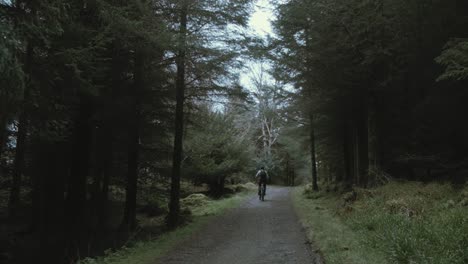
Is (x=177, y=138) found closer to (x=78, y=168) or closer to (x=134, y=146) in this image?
(x=134, y=146)

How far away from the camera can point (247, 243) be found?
8789 millimetres

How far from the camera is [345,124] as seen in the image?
17969 mm

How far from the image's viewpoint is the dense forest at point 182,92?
Result: 9.42 m

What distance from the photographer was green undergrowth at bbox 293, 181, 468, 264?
584 cm

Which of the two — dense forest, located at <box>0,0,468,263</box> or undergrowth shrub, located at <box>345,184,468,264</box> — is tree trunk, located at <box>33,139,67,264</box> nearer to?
dense forest, located at <box>0,0,468,263</box>

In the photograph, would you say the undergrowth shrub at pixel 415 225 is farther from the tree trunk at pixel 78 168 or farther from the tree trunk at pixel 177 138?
the tree trunk at pixel 78 168

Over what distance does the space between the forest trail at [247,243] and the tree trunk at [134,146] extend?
9.93 feet

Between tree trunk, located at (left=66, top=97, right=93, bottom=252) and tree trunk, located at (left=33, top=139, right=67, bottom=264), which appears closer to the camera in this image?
tree trunk, located at (left=66, top=97, right=93, bottom=252)

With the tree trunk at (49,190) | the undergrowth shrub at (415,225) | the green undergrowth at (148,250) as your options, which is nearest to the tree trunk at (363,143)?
the undergrowth shrub at (415,225)

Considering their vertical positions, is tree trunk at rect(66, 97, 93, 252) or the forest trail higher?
tree trunk at rect(66, 97, 93, 252)

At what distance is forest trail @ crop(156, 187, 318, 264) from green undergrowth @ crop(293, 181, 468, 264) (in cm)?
47

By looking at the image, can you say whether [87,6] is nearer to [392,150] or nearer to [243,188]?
[392,150]

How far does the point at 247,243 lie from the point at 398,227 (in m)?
3.27

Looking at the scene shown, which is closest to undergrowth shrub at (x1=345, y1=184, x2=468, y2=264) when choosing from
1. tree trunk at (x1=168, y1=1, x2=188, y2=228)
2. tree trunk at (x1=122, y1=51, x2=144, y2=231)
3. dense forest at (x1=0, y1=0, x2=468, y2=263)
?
dense forest at (x1=0, y1=0, x2=468, y2=263)
